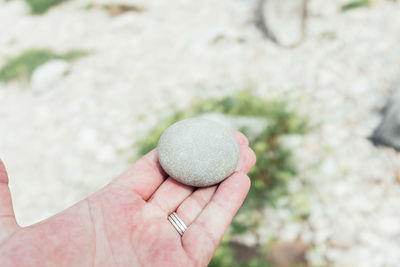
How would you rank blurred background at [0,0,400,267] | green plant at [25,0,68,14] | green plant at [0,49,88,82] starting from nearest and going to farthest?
blurred background at [0,0,400,267] < green plant at [0,49,88,82] < green plant at [25,0,68,14]

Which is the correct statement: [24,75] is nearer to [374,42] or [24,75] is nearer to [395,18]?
[374,42]

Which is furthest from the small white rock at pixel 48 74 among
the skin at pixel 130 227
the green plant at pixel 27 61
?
the skin at pixel 130 227

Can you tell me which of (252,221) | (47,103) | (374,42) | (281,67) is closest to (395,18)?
(374,42)

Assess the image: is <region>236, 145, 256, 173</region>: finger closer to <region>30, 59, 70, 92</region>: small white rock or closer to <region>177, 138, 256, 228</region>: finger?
<region>177, 138, 256, 228</region>: finger

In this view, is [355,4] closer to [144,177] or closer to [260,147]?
[260,147]

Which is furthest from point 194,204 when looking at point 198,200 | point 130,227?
point 130,227

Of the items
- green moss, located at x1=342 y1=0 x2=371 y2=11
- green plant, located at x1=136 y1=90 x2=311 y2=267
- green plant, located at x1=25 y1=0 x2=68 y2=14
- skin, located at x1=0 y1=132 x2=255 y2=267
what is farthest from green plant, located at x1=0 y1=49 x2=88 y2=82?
skin, located at x1=0 y1=132 x2=255 y2=267

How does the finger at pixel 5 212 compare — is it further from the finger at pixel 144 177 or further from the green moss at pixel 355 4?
the green moss at pixel 355 4
